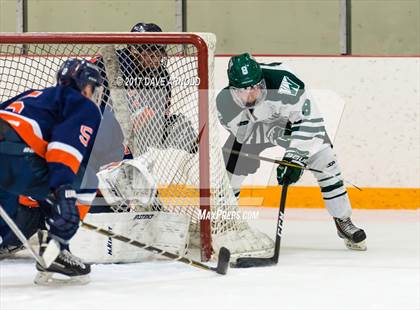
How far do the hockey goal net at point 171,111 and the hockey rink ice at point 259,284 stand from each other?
240mm

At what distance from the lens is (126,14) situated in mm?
6555

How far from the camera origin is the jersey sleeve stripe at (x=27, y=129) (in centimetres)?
308

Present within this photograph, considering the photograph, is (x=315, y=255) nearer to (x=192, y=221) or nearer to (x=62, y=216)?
(x=192, y=221)

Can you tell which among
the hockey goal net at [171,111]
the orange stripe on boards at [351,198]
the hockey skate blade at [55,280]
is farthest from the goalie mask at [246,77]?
the orange stripe on boards at [351,198]

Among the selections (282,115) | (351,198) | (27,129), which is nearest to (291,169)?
(282,115)

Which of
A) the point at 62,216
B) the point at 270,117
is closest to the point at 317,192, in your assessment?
the point at 270,117

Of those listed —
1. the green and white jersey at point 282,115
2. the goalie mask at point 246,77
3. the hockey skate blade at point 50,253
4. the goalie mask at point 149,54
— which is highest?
the goalie mask at point 149,54

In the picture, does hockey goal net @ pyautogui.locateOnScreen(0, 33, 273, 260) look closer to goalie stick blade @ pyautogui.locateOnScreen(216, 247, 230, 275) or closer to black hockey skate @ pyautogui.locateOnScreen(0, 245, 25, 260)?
goalie stick blade @ pyautogui.locateOnScreen(216, 247, 230, 275)

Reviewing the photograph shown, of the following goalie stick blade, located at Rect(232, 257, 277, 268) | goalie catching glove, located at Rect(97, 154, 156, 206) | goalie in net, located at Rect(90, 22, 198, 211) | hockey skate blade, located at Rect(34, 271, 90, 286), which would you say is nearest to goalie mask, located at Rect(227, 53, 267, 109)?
goalie in net, located at Rect(90, 22, 198, 211)

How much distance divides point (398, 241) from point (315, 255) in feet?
1.87

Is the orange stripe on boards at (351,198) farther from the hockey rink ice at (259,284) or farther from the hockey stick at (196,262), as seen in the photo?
the hockey stick at (196,262)

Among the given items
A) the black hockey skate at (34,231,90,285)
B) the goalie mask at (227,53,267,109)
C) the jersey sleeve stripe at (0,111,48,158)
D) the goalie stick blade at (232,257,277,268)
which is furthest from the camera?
the goalie mask at (227,53,267,109)

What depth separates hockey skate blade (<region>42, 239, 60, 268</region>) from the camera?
119 inches

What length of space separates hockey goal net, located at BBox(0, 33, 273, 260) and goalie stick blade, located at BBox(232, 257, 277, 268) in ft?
0.29
